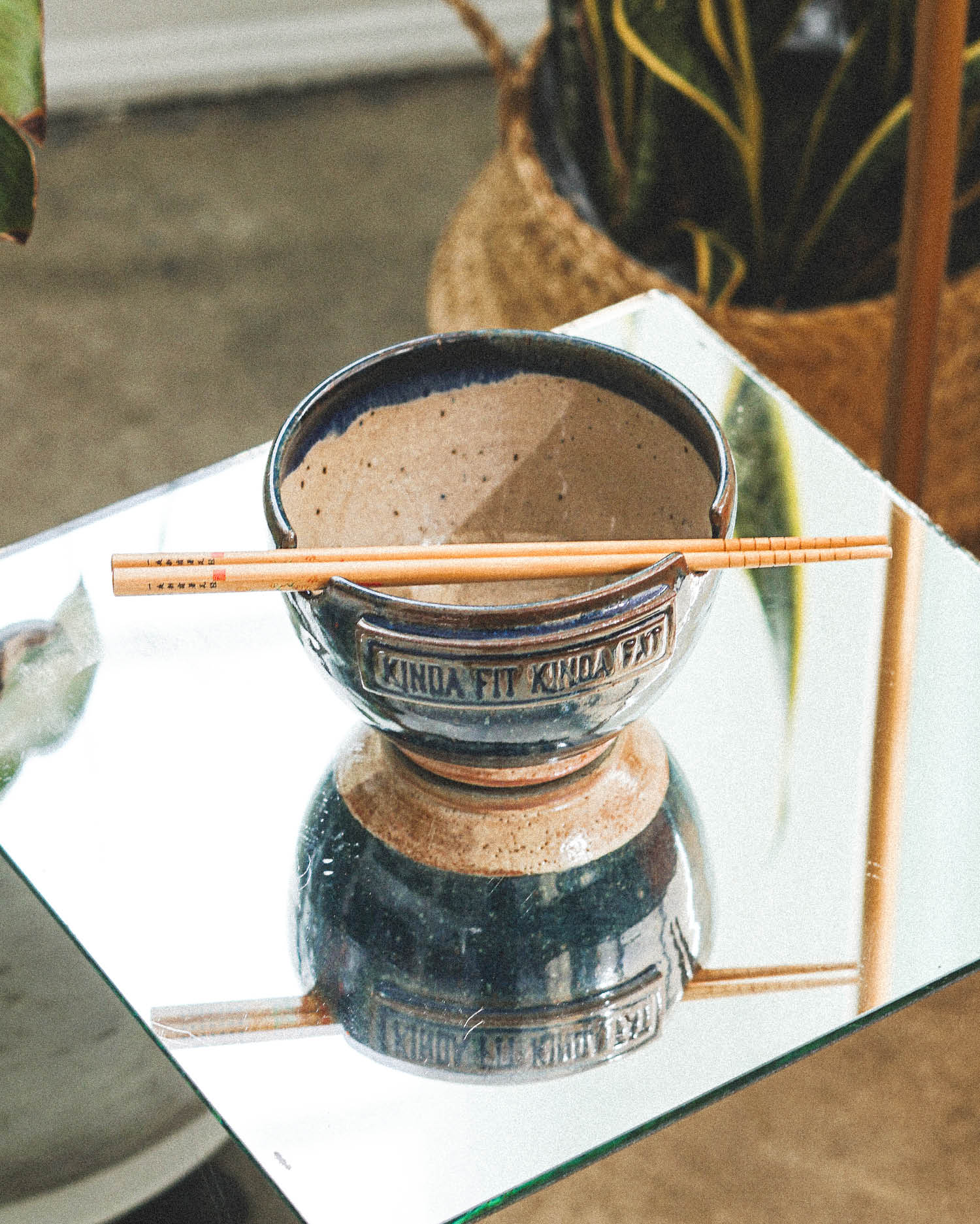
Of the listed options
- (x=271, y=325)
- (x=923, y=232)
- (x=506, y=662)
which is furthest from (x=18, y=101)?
(x=271, y=325)

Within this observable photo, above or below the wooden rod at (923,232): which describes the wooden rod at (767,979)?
below

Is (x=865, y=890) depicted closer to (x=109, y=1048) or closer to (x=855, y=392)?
(x=109, y=1048)

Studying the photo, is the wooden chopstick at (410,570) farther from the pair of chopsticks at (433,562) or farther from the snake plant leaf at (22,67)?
the snake plant leaf at (22,67)

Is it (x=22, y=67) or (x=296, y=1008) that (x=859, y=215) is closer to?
(x=22, y=67)

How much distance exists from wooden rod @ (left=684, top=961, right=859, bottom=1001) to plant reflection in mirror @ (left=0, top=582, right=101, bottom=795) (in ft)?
0.79

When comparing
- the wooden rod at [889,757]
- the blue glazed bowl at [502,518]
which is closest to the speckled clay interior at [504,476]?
the blue glazed bowl at [502,518]

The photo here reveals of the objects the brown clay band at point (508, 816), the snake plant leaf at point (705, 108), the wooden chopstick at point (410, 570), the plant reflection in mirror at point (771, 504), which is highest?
the snake plant leaf at point (705, 108)

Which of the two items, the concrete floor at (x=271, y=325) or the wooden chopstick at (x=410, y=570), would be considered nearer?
the wooden chopstick at (x=410, y=570)

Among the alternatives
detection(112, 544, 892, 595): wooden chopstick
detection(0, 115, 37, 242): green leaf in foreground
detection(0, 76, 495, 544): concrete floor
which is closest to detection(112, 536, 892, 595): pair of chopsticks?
detection(112, 544, 892, 595): wooden chopstick

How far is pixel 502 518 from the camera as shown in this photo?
0.59 m

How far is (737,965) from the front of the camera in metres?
0.50

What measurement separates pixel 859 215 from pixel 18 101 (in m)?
0.61

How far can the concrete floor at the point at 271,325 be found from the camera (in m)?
0.90

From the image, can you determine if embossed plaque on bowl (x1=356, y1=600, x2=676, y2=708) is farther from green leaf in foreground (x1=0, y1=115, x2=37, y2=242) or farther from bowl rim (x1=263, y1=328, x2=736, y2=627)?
green leaf in foreground (x1=0, y1=115, x2=37, y2=242)
